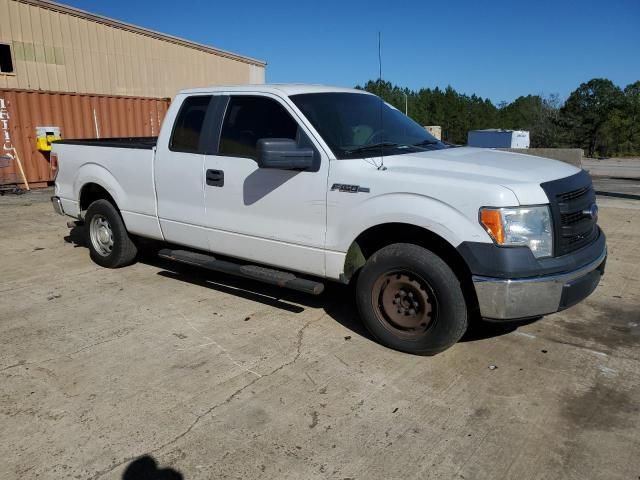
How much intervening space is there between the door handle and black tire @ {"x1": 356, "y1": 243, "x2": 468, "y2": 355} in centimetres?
158

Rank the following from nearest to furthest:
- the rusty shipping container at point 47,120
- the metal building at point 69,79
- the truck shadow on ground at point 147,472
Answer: the truck shadow on ground at point 147,472
the rusty shipping container at point 47,120
the metal building at point 69,79

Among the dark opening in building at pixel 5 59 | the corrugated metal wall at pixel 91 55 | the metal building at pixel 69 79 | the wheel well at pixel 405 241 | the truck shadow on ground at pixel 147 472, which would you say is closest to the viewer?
the truck shadow on ground at pixel 147 472

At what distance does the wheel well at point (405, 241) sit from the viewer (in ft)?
12.5

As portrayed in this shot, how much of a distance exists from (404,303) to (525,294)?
34.7 inches

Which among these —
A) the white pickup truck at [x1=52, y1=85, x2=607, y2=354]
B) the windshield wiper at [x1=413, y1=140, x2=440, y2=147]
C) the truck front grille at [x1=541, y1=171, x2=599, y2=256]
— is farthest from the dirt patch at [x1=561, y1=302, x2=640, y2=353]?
the windshield wiper at [x1=413, y1=140, x2=440, y2=147]

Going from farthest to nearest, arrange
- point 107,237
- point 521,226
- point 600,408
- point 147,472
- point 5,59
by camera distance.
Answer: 1. point 5,59
2. point 107,237
3. point 521,226
4. point 600,408
5. point 147,472

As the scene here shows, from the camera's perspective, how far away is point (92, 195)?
20.8ft

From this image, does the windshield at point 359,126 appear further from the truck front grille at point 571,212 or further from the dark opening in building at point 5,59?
the dark opening in building at point 5,59

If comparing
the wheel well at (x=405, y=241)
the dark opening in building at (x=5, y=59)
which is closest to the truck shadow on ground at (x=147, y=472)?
the wheel well at (x=405, y=241)

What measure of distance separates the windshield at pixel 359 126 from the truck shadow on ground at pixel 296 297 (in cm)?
152

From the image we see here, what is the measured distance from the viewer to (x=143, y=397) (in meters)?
3.37

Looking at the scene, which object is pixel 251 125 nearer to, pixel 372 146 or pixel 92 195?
pixel 372 146

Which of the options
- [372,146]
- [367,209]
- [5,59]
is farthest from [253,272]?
[5,59]

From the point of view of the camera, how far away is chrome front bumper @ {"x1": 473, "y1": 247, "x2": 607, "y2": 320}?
134 inches
